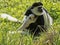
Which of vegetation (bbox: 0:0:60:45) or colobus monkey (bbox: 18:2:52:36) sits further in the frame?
colobus monkey (bbox: 18:2:52:36)

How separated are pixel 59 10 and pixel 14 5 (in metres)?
1.66

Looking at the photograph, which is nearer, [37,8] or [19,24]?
[37,8]

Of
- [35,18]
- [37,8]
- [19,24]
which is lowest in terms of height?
[19,24]

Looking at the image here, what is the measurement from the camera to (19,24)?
8.64 meters

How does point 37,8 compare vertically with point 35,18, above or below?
above

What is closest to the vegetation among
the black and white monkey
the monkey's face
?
the black and white monkey

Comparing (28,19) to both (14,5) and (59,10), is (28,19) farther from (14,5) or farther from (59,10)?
(14,5)

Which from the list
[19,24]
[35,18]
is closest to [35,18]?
[35,18]

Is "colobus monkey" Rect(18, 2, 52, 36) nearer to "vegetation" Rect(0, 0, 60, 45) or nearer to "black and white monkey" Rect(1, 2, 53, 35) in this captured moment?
"black and white monkey" Rect(1, 2, 53, 35)

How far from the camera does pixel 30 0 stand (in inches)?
460

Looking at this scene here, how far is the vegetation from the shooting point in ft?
16.6

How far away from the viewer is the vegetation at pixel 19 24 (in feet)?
16.6

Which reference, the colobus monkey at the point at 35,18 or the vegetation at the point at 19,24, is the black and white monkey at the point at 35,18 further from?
the vegetation at the point at 19,24

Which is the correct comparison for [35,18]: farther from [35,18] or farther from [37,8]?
[37,8]
